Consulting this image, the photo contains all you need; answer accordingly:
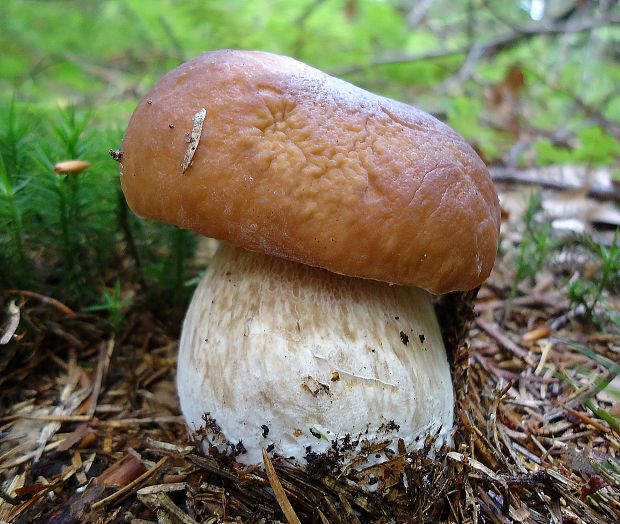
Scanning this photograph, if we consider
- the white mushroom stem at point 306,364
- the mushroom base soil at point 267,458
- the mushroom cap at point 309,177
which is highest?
the mushroom cap at point 309,177

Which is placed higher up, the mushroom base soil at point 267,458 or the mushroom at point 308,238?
the mushroom at point 308,238

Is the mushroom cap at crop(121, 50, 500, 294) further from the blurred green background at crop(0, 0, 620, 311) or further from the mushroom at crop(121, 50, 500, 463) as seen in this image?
the blurred green background at crop(0, 0, 620, 311)

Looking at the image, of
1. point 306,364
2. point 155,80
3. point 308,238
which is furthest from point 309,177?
point 155,80

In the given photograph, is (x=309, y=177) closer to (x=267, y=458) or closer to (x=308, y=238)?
(x=308, y=238)

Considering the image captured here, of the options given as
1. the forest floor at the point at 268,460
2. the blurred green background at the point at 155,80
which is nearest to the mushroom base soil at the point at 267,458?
the forest floor at the point at 268,460

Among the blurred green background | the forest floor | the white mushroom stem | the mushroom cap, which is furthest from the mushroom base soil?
the mushroom cap

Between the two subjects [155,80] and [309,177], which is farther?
[155,80]

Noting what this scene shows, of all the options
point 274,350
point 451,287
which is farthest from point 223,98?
point 451,287

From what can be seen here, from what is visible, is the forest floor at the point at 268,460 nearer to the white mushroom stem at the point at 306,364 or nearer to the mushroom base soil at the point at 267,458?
the mushroom base soil at the point at 267,458
